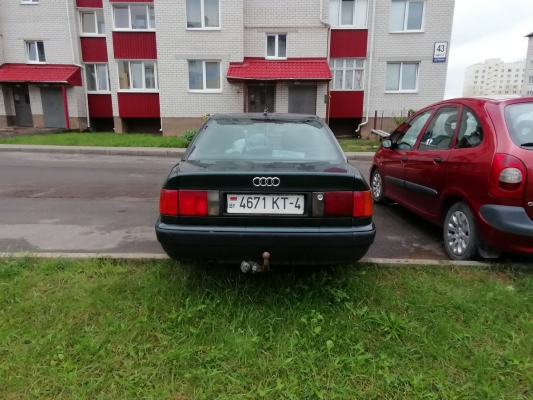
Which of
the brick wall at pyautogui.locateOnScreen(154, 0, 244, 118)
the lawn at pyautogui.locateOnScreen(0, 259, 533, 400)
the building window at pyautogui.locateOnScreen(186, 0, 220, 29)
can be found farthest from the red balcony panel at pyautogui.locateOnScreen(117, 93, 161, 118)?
the lawn at pyautogui.locateOnScreen(0, 259, 533, 400)

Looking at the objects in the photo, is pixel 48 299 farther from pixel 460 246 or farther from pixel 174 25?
pixel 174 25

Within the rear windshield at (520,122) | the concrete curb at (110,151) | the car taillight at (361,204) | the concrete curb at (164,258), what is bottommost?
the concrete curb at (110,151)

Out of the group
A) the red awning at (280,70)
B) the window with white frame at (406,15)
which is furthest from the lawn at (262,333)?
the window with white frame at (406,15)

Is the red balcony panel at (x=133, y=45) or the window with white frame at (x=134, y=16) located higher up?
the window with white frame at (x=134, y=16)

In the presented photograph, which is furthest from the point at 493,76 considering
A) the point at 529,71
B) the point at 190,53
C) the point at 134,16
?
the point at 134,16

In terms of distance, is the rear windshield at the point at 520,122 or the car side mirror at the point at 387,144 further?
the car side mirror at the point at 387,144

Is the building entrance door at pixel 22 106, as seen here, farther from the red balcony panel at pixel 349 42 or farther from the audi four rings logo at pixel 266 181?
the audi four rings logo at pixel 266 181

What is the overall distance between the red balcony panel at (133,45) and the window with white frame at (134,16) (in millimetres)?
411

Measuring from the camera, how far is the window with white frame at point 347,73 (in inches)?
714

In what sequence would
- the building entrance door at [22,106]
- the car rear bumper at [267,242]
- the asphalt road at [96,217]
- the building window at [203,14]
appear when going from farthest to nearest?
the building entrance door at [22,106], the building window at [203,14], the asphalt road at [96,217], the car rear bumper at [267,242]

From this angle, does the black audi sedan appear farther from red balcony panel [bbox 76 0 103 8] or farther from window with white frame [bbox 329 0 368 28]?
red balcony panel [bbox 76 0 103 8]

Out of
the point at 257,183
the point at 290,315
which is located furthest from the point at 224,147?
the point at 290,315

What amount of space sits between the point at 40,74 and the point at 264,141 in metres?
20.4

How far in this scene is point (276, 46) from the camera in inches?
706
